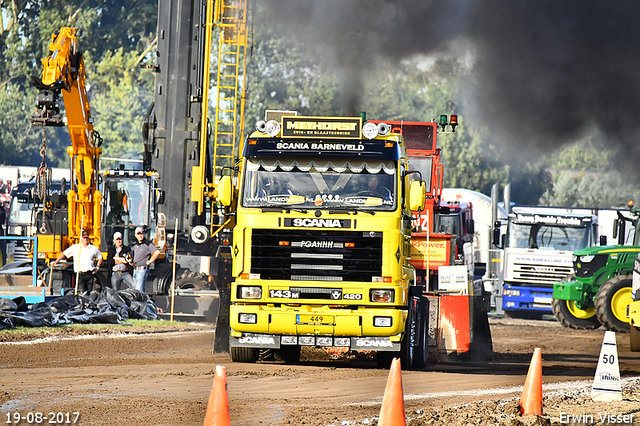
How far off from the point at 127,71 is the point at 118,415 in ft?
166

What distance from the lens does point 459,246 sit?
2483 cm

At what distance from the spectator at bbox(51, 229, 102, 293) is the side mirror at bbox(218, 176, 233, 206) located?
8.87 meters

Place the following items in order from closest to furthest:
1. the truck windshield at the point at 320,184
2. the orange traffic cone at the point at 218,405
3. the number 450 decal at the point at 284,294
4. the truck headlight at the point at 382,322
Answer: the orange traffic cone at the point at 218,405 < the truck headlight at the point at 382,322 < the number 450 decal at the point at 284,294 < the truck windshield at the point at 320,184

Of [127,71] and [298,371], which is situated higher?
[127,71]

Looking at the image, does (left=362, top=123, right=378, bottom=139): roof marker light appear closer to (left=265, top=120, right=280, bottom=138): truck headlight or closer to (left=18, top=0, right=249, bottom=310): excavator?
(left=265, top=120, right=280, bottom=138): truck headlight

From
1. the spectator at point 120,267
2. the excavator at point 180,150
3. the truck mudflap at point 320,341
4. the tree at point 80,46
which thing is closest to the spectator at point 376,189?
the truck mudflap at point 320,341

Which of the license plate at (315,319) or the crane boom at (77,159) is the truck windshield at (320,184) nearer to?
the license plate at (315,319)

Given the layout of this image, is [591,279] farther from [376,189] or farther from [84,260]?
[376,189]

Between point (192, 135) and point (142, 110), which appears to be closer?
point (192, 135)

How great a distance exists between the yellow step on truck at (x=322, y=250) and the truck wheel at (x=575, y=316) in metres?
12.9

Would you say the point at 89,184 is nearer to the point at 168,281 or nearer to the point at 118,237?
the point at 118,237

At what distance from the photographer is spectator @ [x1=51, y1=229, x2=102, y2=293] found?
19734 millimetres

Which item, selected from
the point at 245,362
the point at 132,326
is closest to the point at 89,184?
the point at 132,326

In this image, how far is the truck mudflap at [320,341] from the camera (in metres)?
11.5
